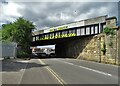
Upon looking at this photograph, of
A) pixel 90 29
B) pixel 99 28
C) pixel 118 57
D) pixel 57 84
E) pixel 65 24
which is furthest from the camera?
pixel 65 24

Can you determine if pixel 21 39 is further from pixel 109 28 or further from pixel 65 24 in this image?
pixel 109 28

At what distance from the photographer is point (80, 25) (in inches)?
2355

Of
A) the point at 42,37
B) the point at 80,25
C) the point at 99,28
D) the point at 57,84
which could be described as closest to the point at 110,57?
the point at 99,28

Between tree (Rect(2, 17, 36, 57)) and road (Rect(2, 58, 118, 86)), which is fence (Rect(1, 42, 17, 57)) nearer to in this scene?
tree (Rect(2, 17, 36, 57))

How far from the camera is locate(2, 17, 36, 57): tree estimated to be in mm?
69438

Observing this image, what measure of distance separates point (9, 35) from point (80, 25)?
21.5m

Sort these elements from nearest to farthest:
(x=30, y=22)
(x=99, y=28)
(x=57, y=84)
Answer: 1. (x=57, y=84)
2. (x=99, y=28)
3. (x=30, y=22)

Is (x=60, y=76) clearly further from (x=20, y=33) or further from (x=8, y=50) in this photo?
(x=20, y=33)

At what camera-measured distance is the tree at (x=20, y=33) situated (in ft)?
228

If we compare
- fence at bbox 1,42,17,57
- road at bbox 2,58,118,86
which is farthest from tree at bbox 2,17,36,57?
road at bbox 2,58,118,86

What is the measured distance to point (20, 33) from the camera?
229ft

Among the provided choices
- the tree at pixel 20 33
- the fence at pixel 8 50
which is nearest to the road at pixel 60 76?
the fence at pixel 8 50

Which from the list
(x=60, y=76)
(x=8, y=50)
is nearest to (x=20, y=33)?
(x=8, y=50)

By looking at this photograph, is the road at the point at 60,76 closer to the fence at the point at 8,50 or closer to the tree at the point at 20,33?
the fence at the point at 8,50
